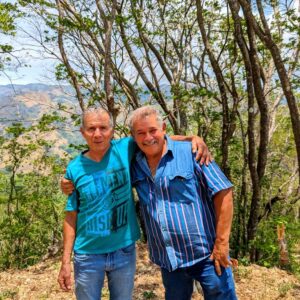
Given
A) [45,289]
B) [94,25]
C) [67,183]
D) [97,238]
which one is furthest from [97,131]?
[94,25]

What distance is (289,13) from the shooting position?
5723mm

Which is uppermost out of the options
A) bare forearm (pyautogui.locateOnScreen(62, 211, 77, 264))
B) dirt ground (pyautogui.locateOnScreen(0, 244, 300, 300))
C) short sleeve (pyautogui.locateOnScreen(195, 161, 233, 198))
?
short sleeve (pyautogui.locateOnScreen(195, 161, 233, 198))

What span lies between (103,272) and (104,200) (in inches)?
19.8

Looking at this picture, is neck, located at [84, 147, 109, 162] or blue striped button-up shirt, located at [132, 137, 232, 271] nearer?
blue striped button-up shirt, located at [132, 137, 232, 271]

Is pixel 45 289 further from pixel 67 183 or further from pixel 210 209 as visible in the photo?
pixel 210 209

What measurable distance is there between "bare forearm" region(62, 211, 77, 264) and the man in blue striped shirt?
516 mm

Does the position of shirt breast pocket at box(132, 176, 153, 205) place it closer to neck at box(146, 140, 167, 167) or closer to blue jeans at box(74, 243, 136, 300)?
neck at box(146, 140, 167, 167)

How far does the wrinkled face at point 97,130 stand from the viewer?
7.43 ft

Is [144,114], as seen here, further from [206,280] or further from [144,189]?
[206,280]

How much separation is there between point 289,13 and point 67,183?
508 cm

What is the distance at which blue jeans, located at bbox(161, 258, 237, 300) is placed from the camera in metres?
2.19

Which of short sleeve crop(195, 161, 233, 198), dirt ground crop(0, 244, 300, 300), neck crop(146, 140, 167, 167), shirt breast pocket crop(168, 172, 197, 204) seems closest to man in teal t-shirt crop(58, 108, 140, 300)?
neck crop(146, 140, 167, 167)

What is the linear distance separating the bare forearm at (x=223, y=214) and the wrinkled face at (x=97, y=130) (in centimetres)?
80

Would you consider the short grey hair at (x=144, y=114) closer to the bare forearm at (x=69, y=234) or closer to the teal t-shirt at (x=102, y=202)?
the teal t-shirt at (x=102, y=202)
